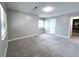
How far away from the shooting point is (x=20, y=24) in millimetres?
5504

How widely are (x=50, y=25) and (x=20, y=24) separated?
412 cm

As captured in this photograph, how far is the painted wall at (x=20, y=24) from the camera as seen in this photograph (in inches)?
186

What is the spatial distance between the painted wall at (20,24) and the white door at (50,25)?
6.50 ft

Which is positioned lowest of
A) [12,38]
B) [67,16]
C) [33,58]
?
→ [33,58]

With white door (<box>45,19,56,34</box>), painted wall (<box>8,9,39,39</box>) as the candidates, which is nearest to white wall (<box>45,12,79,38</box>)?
white door (<box>45,19,56,34</box>)

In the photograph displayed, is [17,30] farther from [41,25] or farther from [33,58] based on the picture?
[41,25]

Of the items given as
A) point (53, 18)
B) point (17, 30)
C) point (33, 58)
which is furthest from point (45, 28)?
point (33, 58)

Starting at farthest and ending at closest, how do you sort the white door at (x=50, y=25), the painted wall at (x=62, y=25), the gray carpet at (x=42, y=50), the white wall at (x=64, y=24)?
the white door at (x=50, y=25) → the painted wall at (x=62, y=25) → the white wall at (x=64, y=24) → the gray carpet at (x=42, y=50)

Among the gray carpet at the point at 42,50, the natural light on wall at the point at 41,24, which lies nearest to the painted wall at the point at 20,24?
the gray carpet at the point at 42,50

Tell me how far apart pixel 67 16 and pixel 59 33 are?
1915mm

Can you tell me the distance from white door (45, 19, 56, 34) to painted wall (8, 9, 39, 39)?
1981 mm

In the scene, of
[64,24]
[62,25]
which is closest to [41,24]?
[62,25]

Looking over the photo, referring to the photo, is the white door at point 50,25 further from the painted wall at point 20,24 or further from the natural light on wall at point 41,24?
the painted wall at point 20,24

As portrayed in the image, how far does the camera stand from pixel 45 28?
920 centimetres
